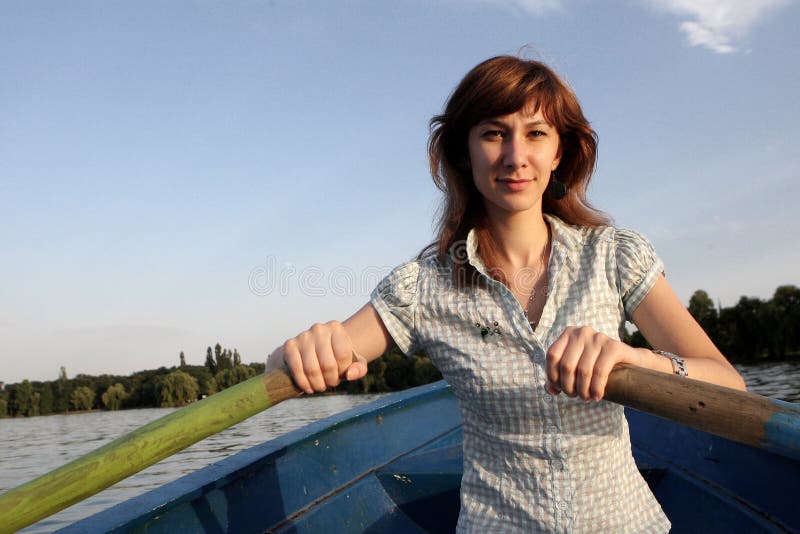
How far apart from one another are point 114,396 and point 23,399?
13.2m

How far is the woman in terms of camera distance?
5.40 feet

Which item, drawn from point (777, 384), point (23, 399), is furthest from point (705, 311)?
point (23, 399)

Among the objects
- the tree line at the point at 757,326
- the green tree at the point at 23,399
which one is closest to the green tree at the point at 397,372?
the tree line at the point at 757,326

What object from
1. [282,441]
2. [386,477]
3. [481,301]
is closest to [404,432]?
[386,477]

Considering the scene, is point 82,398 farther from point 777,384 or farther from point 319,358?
point 319,358

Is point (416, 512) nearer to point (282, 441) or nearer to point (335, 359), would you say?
point (282, 441)

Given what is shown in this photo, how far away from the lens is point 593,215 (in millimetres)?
1994

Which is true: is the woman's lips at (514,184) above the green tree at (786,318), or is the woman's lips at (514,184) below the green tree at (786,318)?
above

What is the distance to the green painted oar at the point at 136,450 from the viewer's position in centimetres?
124

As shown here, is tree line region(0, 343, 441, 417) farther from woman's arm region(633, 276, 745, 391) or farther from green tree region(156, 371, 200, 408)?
woman's arm region(633, 276, 745, 391)

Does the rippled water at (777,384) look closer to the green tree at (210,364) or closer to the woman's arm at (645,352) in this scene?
the woman's arm at (645,352)

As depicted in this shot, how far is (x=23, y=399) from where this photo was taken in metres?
74.3

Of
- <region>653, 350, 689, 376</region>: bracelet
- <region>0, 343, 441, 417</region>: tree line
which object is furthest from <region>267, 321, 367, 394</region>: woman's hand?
<region>0, 343, 441, 417</region>: tree line

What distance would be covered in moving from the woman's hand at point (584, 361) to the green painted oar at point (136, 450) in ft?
2.01
